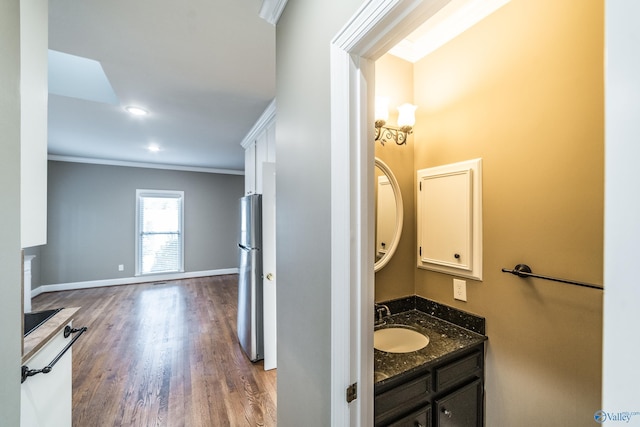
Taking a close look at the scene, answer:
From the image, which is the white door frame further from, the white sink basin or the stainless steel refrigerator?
the stainless steel refrigerator

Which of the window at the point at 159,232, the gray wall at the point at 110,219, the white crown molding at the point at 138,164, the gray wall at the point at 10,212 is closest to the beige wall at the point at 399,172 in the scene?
the gray wall at the point at 10,212

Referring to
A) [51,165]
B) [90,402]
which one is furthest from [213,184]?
[90,402]

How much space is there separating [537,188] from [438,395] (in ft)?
3.63

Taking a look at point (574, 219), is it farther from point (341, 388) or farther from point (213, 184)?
point (213, 184)

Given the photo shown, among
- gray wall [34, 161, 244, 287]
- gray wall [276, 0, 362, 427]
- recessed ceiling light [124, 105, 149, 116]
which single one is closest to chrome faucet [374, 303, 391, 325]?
gray wall [276, 0, 362, 427]

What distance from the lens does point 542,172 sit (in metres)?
1.20

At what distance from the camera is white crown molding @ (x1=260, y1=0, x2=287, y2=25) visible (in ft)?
4.26

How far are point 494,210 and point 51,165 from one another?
6.97 metres

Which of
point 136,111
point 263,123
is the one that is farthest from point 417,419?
point 136,111

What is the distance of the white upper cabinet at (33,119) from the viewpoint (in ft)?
2.82

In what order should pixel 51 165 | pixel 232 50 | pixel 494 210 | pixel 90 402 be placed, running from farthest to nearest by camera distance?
pixel 51 165, pixel 90 402, pixel 232 50, pixel 494 210

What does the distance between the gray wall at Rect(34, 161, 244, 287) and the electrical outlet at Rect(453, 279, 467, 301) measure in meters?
5.70

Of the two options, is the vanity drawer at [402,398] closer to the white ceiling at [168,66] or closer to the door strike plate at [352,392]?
the door strike plate at [352,392]
